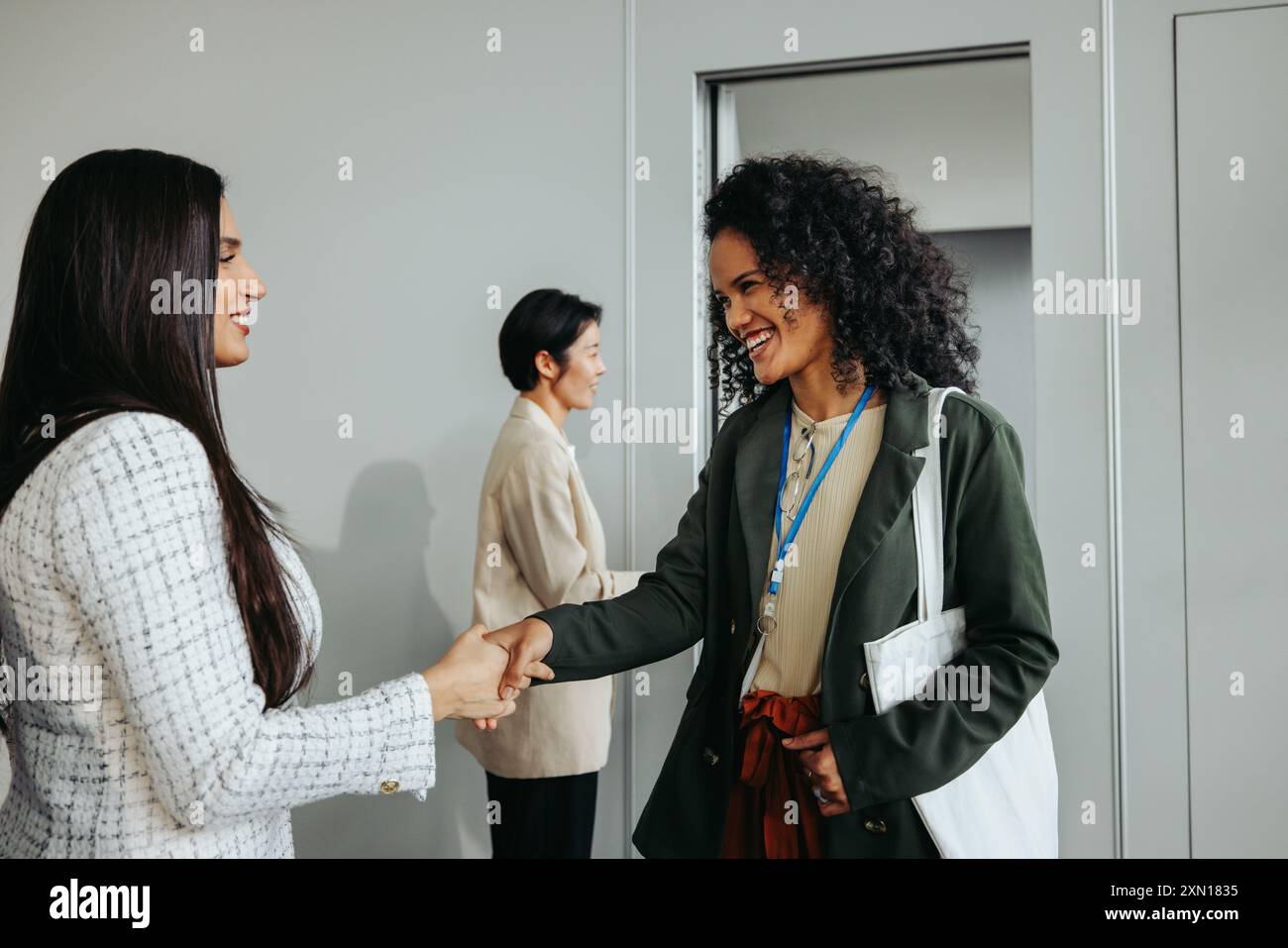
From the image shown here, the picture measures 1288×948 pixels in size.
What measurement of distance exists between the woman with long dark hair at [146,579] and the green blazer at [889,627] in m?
0.50

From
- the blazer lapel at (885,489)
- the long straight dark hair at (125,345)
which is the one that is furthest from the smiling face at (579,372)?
the long straight dark hair at (125,345)

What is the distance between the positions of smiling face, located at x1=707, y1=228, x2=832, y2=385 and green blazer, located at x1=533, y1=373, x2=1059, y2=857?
111 mm

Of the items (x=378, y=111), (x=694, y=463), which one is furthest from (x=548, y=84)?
(x=694, y=463)

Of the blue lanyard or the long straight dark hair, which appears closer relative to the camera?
the long straight dark hair

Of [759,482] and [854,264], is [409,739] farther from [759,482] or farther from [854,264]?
[854,264]

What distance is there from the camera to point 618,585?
2498 millimetres

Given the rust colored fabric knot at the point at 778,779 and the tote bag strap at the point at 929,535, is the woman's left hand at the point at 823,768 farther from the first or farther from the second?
the tote bag strap at the point at 929,535

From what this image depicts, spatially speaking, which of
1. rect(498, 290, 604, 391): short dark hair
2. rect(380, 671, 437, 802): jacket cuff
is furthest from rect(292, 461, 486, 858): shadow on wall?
rect(380, 671, 437, 802): jacket cuff

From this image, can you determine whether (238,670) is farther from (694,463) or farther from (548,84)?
(548,84)

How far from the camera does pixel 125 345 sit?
50.3 inches

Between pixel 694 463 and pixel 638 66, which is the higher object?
pixel 638 66

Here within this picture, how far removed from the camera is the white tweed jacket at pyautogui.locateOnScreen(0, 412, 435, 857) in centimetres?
113

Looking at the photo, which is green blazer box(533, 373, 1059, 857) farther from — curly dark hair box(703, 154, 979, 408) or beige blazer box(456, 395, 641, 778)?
beige blazer box(456, 395, 641, 778)

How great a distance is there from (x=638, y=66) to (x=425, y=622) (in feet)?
5.73
